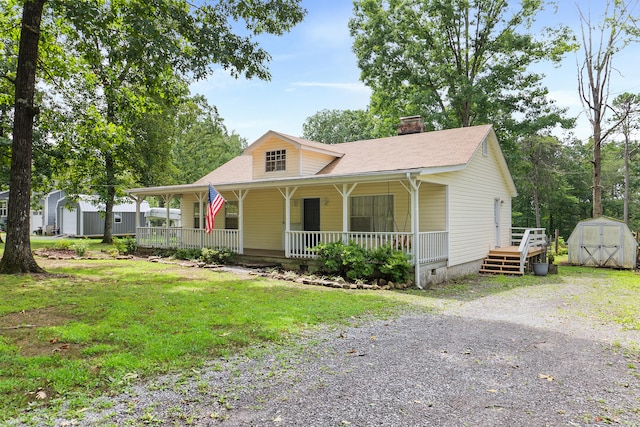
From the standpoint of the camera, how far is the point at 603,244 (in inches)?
647

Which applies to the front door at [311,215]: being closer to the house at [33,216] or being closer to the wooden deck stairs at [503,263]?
the wooden deck stairs at [503,263]

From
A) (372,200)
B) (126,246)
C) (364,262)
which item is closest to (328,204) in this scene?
(372,200)

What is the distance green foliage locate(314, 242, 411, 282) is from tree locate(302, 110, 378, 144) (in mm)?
36919

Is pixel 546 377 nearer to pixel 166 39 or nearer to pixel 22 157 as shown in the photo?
pixel 166 39

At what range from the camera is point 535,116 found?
76.0 feet

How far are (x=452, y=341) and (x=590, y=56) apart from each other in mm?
21642

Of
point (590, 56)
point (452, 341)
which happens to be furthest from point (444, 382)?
point (590, 56)

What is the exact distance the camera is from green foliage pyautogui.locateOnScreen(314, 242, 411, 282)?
10078 mm

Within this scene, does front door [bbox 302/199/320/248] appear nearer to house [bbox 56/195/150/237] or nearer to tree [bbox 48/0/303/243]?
tree [bbox 48/0/303/243]

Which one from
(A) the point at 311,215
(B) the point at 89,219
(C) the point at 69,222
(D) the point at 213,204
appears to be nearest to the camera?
(D) the point at 213,204

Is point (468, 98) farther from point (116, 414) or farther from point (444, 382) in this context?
point (116, 414)

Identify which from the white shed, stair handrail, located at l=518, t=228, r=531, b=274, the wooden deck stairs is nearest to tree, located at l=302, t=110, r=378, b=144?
the white shed

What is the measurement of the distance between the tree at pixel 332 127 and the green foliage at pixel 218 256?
34561 mm

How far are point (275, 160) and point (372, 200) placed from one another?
4.22 metres
